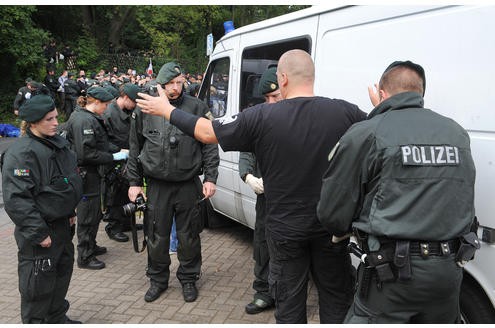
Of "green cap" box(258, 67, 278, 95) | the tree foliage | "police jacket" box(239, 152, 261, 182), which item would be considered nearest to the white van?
"green cap" box(258, 67, 278, 95)

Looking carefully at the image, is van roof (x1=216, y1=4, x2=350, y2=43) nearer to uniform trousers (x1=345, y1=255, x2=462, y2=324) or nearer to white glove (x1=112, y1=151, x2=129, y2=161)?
white glove (x1=112, y1=151, x2=129, y2=161)

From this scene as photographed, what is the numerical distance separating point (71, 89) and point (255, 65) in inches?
596

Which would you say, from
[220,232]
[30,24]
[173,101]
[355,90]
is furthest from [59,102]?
[355,90]

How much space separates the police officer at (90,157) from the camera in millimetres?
4754

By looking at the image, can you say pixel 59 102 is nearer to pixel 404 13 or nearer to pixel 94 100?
pixel 94 100

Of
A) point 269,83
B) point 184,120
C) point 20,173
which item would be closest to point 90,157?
point 20,173

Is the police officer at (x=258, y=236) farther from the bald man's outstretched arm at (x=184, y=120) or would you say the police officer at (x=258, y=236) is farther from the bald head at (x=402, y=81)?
the bald head at (x=402, y=81)

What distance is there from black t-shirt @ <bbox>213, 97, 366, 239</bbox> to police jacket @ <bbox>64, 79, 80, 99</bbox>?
55.6 ft

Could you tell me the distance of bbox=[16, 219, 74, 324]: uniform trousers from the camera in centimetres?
320

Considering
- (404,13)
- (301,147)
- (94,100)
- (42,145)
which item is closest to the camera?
(301,147)

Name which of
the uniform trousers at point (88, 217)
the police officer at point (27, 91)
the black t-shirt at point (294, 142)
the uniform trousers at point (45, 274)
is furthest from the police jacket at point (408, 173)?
the uniform trousers at point (88, 217)

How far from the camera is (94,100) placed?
4984 mm

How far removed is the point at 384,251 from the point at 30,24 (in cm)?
1917

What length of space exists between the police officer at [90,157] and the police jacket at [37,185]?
1.35m
